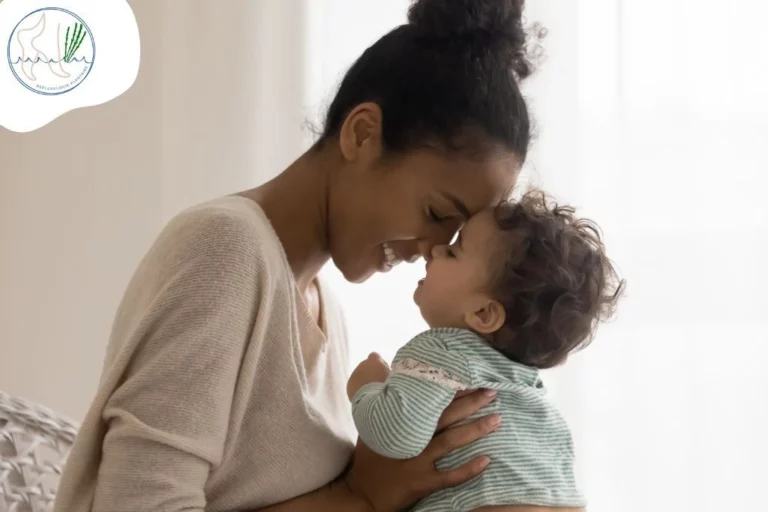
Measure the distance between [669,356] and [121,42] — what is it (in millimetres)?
1429

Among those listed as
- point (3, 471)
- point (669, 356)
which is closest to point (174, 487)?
point (3, 471)

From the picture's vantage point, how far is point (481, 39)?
42.9 inches

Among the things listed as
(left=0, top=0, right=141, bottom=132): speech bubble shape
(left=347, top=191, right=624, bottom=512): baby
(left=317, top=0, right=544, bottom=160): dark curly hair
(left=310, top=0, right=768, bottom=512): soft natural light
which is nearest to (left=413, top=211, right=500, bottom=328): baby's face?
(left=347, top=191, right=624, bottom=512): baby

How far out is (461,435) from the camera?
100 cm

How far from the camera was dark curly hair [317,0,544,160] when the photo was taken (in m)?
1.05

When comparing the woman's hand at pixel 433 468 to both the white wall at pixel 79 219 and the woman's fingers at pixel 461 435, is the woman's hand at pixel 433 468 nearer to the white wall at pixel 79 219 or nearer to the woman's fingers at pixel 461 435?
the woman's fingers at pixel 461 435

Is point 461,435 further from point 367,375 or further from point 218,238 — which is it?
point 218,238

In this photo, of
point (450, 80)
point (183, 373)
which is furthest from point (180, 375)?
point (450, 80)

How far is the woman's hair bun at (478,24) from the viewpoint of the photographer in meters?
1.07

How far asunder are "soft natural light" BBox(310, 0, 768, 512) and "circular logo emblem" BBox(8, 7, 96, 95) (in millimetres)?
1086

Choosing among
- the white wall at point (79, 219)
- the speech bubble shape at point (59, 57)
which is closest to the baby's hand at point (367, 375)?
the white wall at point (79, 219)

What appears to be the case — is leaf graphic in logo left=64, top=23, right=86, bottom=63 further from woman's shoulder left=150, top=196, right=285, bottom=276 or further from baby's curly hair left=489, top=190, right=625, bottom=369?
baby's curly hair left=489, top=190, right=625, bottom=369

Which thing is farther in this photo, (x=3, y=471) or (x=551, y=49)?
(x=551, y=49)

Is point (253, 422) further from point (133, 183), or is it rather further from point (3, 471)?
point (133, 183)
